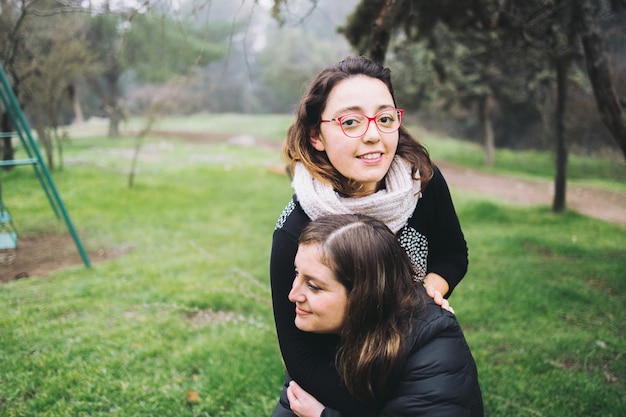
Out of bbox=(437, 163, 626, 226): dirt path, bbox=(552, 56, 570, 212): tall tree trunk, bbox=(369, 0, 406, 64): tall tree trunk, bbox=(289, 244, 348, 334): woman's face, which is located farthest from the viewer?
bbox=(437, 163, 626, 226): dirt path

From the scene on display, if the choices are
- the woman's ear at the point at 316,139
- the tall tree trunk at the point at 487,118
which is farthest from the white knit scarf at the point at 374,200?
the tall tree trunk at the point at 487,118

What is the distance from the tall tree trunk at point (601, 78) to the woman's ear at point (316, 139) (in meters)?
2.70

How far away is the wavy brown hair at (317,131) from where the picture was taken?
5.34ft

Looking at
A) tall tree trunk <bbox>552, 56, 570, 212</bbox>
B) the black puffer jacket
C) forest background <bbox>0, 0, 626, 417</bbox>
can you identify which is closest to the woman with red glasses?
the black puffer jacket

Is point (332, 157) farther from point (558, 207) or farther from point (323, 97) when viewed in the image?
point (558, 207)

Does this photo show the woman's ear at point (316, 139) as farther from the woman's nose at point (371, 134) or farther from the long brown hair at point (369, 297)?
the long brown hair at point (369, 297)

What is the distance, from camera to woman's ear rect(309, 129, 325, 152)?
1708 millimetres

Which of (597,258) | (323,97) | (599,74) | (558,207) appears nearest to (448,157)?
(558,207)

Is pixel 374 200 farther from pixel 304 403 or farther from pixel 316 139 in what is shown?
pixel 304 403

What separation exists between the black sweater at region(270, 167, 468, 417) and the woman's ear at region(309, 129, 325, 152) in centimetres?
22

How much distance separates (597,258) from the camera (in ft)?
18.2

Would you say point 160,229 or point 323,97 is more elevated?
point 323,97

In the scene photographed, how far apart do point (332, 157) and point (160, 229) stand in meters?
5.64

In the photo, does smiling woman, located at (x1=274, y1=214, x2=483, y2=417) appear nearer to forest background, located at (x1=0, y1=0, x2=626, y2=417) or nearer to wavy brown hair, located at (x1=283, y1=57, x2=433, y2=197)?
wavy brown hair, located at (x1=283, y1=57, x2=433, y2=197)
